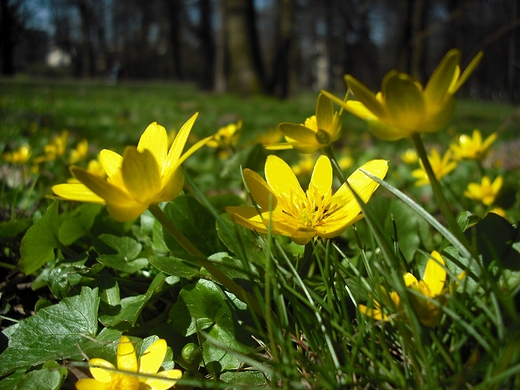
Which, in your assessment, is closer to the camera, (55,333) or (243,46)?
(55,333)

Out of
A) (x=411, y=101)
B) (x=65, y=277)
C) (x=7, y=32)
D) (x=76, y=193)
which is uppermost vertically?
(x=7, y=32)

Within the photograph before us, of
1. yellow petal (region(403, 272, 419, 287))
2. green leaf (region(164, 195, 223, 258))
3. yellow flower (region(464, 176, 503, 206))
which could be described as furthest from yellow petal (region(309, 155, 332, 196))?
yellow flower (region(464, 176, 503, 206))

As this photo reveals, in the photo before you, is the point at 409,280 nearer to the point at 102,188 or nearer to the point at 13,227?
the point at 102,188

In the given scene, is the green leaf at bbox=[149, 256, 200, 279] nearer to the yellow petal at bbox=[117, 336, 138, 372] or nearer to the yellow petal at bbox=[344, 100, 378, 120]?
the yellow petal at bbox=[117, 336, 138, 372]

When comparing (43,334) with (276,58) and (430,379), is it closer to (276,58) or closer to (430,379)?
(430,379)

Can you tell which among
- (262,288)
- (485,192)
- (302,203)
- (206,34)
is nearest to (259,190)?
(302,203)

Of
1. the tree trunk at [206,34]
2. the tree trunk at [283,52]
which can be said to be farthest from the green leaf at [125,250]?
the tree trunk at [206,34]

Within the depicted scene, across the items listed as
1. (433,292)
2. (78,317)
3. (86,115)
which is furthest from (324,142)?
(86,115)

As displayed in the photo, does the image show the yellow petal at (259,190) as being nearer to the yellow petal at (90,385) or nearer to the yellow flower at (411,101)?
the yellow flower at (411,101)

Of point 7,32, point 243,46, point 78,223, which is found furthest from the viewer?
point 7,32
